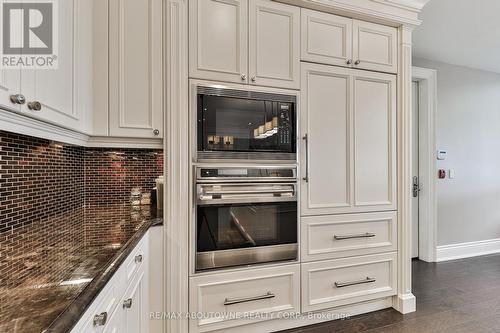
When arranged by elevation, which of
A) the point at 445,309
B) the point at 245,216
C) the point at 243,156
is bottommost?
the point at 445,309

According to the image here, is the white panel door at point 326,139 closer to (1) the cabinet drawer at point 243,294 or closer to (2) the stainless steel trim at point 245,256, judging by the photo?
(2) the stainless steel trim at point 245,256

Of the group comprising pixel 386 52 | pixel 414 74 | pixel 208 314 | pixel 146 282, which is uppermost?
pixel 414 74

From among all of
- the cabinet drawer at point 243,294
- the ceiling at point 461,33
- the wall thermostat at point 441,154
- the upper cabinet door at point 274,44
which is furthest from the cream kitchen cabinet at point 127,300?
the wall thermostat at point 441,154

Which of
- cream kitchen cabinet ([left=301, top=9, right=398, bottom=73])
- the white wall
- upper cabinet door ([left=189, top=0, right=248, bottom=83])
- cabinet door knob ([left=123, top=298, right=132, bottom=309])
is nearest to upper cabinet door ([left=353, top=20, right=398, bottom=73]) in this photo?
cream kitchen cabinet ([left=301, top=9, right=398, bottom=73])

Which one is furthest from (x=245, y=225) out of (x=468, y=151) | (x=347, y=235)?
(x=468, y=151)

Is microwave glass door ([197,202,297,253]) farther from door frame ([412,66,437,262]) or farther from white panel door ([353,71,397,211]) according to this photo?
door frame ([412,66,437,262])

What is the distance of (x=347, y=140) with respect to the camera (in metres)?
2.08

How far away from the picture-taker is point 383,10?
2.11 meters

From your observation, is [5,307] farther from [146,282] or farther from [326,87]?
[326,87]

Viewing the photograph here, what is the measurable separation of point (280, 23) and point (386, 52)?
38.1 inches

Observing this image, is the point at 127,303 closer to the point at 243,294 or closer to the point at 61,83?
the point at 243,294

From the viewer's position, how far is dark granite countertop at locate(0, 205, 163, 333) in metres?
0.57

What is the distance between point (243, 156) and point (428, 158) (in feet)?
9.27

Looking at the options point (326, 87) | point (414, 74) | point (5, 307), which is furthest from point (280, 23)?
point (414, 74)
